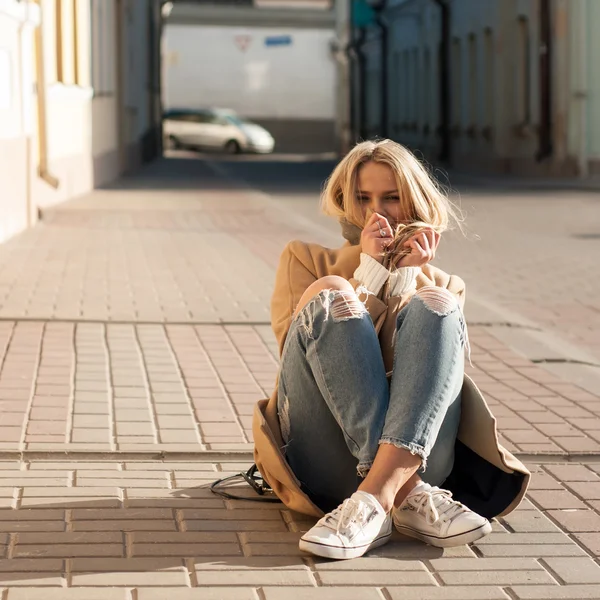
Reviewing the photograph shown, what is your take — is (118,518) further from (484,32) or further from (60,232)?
(484,32)

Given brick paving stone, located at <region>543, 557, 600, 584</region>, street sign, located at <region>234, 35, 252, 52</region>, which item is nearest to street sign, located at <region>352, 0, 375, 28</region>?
street sign, located at <region>234, 35, 252, 52</region>

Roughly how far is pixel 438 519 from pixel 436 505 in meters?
0.05

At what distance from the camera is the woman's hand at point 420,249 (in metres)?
3.89

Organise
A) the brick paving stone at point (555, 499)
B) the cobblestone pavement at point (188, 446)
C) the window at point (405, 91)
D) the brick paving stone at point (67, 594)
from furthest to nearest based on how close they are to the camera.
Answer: the window at point (405, 91)
the brick paving stone at point (555, 499)
the cobblestone pavement at point (188, 446)
the brick paving stone at point (67, 594)

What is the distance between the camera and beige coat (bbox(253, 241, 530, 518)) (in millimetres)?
3920

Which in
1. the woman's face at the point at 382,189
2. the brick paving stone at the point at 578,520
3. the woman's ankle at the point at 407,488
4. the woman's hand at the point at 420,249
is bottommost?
the brick paving stone at the point at 578,520

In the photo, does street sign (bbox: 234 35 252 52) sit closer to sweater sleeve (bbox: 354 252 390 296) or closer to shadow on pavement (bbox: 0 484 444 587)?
shadow on pavement (bbox: 0 484 444 587)

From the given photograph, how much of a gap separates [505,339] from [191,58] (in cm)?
4390

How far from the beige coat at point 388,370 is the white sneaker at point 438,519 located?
157mm

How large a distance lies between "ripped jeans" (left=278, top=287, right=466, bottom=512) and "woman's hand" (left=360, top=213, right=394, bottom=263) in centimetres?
17

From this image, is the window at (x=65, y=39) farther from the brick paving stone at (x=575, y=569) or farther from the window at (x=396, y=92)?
the window at (x=396, y=92)

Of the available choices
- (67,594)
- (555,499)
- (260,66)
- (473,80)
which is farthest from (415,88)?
(67,594)

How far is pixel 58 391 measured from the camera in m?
5.89

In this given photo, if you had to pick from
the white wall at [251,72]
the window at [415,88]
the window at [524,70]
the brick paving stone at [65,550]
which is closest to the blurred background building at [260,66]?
the white wall at [251,72]
